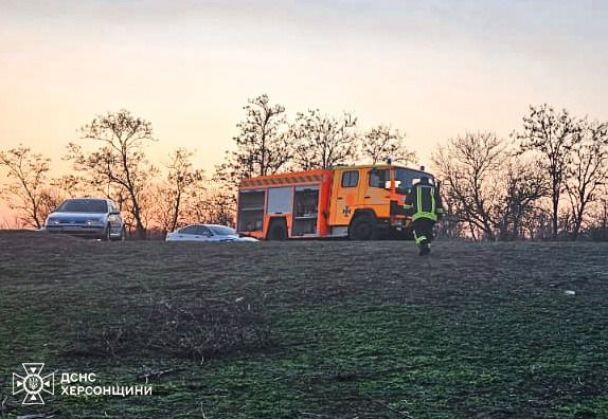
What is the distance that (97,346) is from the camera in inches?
297

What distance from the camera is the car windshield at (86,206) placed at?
979 inches

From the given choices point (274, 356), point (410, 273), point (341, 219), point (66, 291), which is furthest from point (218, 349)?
point (341, 219)

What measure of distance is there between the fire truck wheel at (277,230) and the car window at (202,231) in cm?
353

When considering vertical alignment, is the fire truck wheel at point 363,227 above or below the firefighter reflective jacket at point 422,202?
below

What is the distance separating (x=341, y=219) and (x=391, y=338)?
16115mm

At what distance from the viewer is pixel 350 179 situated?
2380 centimetres

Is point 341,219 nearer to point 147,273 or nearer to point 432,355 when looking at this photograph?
point 147,273

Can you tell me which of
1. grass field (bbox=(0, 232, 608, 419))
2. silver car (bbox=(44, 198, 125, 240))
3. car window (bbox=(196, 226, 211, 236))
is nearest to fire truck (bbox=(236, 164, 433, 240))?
car window (bbox=(196, 226, 211, 236))

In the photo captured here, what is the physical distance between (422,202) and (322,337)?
6.63 m

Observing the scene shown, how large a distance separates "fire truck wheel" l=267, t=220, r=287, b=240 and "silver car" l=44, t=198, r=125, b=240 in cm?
519

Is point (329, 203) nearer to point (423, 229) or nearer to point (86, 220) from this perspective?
point (86, 220)

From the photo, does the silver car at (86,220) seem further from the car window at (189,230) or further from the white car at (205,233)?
the car window at (189,230)

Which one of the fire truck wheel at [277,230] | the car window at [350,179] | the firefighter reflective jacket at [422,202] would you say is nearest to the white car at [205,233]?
the fire truck wheel at [277,230]

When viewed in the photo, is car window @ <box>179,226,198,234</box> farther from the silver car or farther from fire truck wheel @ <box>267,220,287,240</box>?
the silver car
